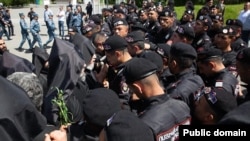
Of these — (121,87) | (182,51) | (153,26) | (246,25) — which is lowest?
(246,25)

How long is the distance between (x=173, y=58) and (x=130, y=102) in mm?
797

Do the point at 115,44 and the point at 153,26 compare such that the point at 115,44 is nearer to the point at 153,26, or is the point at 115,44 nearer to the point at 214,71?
the point at 214,71

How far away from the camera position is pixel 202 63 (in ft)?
14.1

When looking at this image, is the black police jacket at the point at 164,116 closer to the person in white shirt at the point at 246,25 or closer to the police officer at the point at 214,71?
the police officer at the point at 214,71

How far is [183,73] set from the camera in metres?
3.96

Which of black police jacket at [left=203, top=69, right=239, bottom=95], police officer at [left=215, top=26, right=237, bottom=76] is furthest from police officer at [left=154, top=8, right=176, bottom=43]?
black police jacket at [left=203, top=69, right=239, bottom=95]

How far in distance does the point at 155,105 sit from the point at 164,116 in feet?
0.51

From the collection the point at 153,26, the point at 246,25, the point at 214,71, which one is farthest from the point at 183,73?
the point at 246,25

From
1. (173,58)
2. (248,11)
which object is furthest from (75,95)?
(248,11)

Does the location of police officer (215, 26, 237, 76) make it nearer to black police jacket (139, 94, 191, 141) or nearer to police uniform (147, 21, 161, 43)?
police uniform (147, 21, 161, 43)

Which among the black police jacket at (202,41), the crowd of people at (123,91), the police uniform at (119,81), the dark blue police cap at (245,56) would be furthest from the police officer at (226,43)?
the police uniform at (119,81)

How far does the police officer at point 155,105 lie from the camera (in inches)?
103

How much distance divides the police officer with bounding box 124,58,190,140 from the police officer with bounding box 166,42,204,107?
2.55 feet

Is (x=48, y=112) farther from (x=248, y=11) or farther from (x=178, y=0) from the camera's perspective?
(x=178, y=0)
